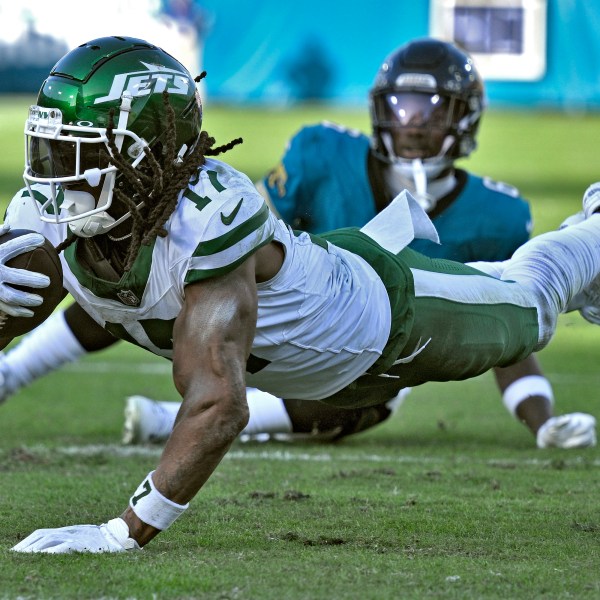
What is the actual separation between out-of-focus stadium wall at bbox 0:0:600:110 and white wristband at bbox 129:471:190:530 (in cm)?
1689

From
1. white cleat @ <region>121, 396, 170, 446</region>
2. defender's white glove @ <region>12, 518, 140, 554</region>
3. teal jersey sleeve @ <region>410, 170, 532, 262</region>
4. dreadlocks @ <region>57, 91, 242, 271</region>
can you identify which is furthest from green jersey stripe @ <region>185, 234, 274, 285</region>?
teal jersey sleeve @ <region>410, 170, 532, 262</region>

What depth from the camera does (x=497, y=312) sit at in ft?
11.2

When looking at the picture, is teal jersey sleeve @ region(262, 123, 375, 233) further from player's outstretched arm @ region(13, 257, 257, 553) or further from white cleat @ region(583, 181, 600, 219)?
player's outstretched arm @ region(13, 257, 257, 553)

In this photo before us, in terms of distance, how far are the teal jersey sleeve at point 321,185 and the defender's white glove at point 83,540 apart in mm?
2134

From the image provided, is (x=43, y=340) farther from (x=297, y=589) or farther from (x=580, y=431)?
(x=297, y=589)

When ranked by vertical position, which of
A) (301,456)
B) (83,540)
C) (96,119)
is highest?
(96,119)

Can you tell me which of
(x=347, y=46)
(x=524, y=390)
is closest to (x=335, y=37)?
(x=347, y=46)

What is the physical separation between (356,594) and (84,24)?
1757 centimetres

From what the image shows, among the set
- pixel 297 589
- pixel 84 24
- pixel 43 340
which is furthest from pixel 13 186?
pixel 297 589

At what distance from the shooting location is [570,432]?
4.50 metres

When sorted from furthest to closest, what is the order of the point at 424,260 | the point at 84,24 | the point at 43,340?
the point at 84,24 < the point at 43,340 < the point at 424,260

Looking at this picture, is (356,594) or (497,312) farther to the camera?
(497,312)

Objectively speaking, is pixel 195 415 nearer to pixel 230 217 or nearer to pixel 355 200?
pixel 230 217

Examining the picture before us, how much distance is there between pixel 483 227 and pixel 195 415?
220cm
